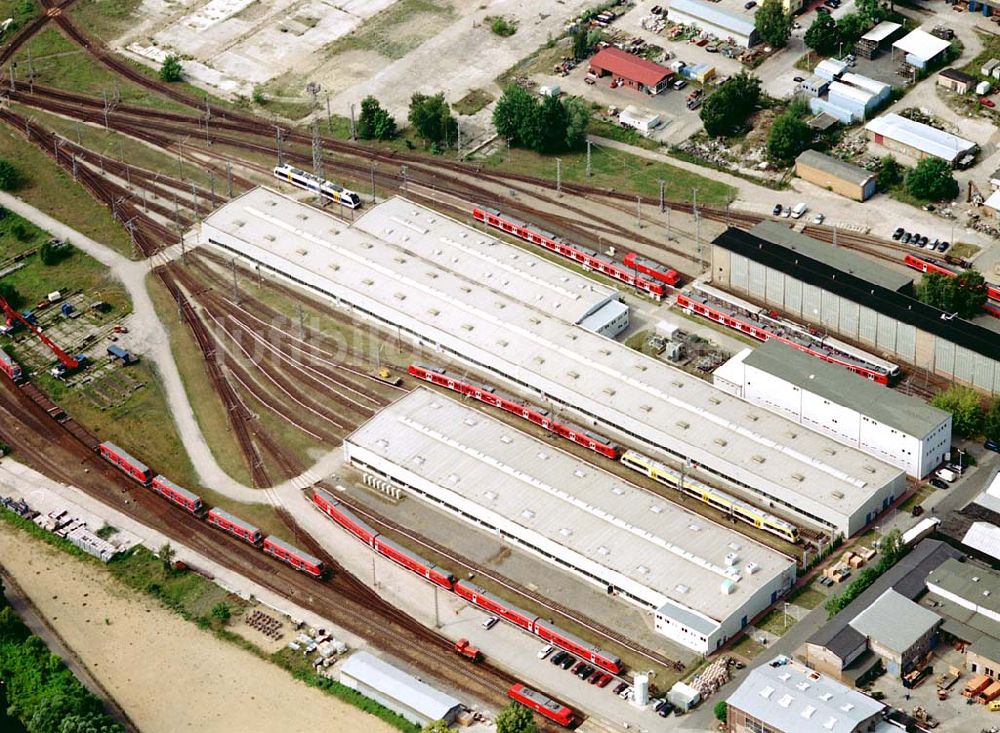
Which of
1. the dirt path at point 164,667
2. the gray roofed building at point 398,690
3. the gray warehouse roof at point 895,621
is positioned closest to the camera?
the gray roofed building at point 398,690

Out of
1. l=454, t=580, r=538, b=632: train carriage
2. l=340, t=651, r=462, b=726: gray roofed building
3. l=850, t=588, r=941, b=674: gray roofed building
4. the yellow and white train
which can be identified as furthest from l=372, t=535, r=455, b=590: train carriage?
l=850, t=588, r=941, b=674: gray roofed building

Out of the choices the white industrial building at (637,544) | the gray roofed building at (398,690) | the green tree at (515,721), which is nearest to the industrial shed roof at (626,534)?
the white industrial building at (637,544)

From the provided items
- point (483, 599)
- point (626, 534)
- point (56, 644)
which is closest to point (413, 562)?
point (483, 599)

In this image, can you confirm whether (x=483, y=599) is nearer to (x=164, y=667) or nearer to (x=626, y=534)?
(x=626, y=534)

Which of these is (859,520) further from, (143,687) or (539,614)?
(143,687)

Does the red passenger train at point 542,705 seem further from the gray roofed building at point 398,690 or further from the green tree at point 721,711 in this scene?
the green tree at point 721,711

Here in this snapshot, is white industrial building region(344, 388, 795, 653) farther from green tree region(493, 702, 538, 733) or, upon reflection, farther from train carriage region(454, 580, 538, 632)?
green tree region(493, 702, 538, 733)
